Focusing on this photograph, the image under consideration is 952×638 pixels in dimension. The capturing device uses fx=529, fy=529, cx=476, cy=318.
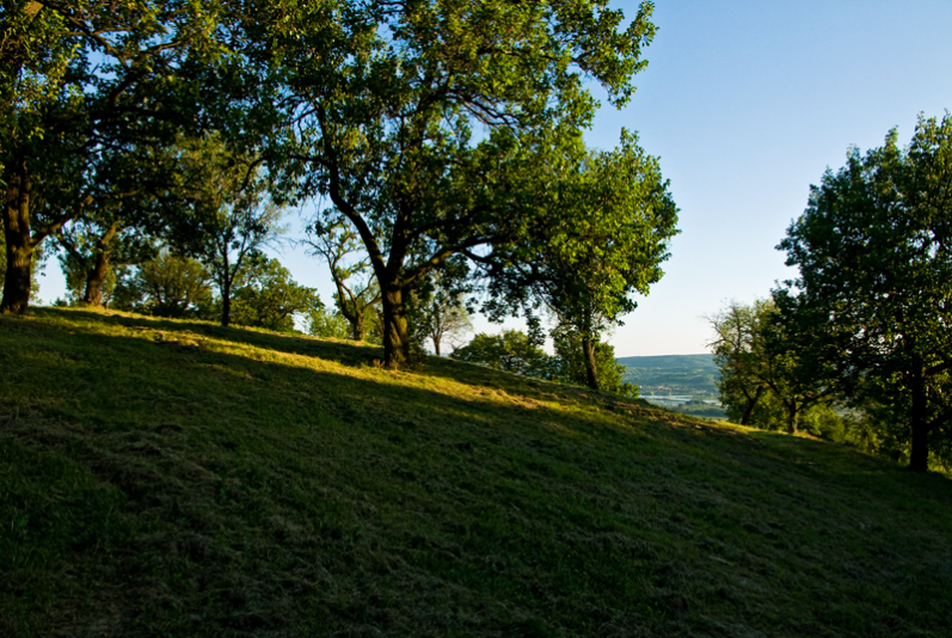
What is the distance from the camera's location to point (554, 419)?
17.5m

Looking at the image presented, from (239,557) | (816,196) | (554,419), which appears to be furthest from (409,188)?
(816,196)

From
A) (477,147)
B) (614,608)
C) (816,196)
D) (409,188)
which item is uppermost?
(816,196)

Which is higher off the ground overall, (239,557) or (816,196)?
(816,196)

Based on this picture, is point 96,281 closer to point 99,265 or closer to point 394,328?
point 99,265

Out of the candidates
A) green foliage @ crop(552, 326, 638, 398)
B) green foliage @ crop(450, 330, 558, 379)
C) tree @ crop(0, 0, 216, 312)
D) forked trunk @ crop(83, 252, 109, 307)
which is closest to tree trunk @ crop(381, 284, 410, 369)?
tree @ crop(0, 0, 216, 312)

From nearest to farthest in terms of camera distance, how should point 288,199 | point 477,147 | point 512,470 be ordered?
point 512,470 < point 477,147 < point 288,199

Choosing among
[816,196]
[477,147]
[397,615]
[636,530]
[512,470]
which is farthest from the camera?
[816,196]

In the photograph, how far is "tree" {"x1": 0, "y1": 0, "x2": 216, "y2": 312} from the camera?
10883 millimetres

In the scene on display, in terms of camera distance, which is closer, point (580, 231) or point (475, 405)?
point (580, 231)

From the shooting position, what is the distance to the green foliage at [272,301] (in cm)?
5244

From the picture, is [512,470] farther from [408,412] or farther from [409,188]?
[409,188]

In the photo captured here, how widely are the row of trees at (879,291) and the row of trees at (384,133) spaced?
9945 mm

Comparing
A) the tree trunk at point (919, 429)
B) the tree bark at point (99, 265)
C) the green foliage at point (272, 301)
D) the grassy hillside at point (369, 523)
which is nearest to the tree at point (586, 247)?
the grassy hillside at point (369, 523)

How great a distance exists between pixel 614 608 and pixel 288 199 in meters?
17.4
